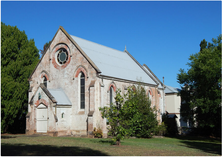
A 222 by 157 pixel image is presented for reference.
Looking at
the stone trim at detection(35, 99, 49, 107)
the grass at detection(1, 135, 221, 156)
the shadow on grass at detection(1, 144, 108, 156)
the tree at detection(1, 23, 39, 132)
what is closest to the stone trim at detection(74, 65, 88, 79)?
the stone trim at detection(35, 99, 49, 107)

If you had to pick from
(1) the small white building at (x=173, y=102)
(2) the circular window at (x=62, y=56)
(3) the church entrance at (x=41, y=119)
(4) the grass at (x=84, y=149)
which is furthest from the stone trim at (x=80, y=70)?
(1) the small white building at (x=173, y=102)

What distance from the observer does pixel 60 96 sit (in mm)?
29812

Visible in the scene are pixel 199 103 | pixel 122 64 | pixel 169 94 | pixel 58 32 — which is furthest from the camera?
pixel 169 94

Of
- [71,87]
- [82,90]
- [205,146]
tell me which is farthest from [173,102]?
[205,146]

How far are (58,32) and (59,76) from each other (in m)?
5.40

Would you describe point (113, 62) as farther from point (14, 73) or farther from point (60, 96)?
point (14, 73)

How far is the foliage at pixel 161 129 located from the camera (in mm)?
32594

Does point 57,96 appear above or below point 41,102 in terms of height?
above

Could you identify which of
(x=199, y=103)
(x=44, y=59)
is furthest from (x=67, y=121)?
(x=199, y=103)

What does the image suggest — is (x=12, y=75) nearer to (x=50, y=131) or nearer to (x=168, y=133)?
(x=50, y=131)

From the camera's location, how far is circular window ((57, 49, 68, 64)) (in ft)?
103

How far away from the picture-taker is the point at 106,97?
98.3ft

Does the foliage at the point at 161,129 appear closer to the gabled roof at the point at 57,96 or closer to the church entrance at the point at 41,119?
the gabled roof at the point at 57,96

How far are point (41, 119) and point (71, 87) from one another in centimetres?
485
